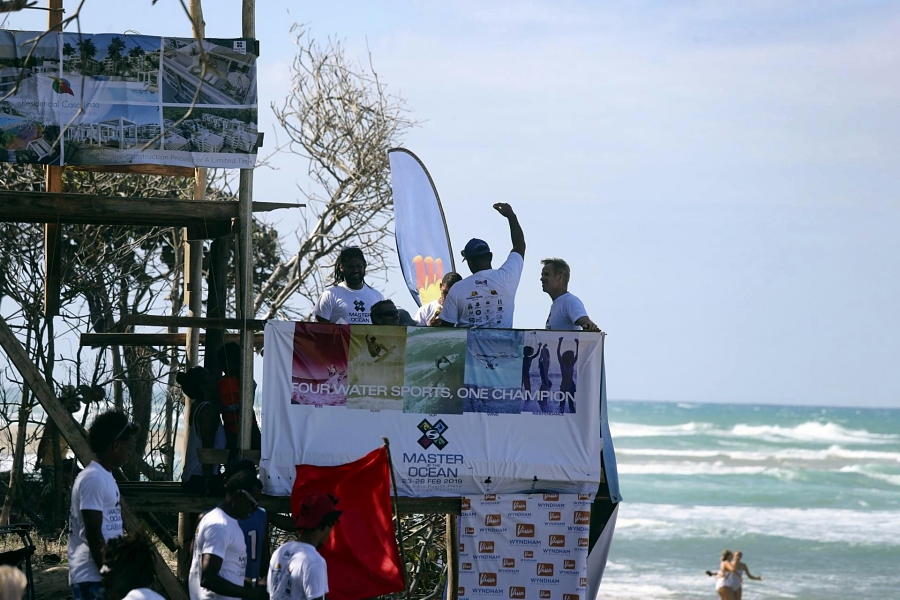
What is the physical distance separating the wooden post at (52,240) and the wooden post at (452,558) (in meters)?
4.29

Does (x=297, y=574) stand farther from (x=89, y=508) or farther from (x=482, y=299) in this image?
(x=482, y=299)

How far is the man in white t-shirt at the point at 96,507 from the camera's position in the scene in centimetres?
614

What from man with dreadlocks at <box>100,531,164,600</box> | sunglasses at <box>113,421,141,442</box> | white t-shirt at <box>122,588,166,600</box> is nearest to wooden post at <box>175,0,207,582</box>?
sunglasses at <box>113,421,141,442</box>

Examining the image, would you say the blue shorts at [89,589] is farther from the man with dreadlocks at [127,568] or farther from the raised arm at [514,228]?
the raised arm at [514,228]

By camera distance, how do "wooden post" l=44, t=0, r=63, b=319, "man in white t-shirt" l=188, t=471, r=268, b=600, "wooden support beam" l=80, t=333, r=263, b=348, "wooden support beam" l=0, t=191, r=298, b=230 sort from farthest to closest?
"wooden support beam" l=80, t=333, r=263, b=348, "wooden post" l=44, t=0, r=63, b=319, "wooden support beam" l=0, t=191, r=298, b=230, "man in white t-shirt" l=188, t=471, r=268, b=600

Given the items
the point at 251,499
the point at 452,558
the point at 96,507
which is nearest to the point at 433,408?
the point at 452,558

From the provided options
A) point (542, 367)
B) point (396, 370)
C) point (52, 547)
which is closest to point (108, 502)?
point (396, 370)

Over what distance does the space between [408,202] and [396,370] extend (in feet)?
11.4

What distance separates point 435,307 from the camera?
10312 mm

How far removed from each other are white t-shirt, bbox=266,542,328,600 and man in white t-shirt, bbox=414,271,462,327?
3.36 m

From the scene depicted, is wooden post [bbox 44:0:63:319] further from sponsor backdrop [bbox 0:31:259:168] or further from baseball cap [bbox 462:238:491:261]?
baseball cap [bbox 462:238:491:261]

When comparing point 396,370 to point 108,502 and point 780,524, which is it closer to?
point 108,502

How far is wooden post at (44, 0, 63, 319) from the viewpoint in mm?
10133

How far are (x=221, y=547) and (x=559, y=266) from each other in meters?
4.09
